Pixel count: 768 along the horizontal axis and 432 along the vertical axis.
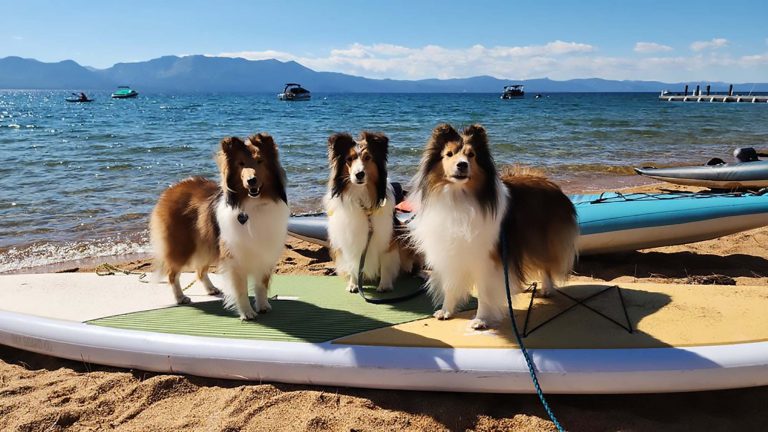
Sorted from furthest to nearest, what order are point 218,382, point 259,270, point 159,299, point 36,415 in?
point 159,299, point 259,270, point 218,382, point 36,415

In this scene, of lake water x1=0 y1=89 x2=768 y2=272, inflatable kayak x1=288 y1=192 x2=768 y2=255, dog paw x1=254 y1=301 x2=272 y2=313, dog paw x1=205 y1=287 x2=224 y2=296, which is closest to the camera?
dog paw x1=254 y1=301 x2=272 y2=313

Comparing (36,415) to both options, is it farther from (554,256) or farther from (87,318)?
(554,256)

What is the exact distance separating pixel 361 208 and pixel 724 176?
25.8ft

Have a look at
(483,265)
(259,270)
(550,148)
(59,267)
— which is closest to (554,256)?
(483,265)

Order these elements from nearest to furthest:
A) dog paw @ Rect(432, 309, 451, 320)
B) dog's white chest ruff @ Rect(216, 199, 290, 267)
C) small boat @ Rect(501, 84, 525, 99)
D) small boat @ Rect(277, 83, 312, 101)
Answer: dog's white chest ruff @ Rect(216, 199, 290, 267) → dog paw @ Rect(432, 309, 451, 320) → small boat @ Rect(277, 83, 312, 101) → small boat @ Rect(501, 84, 525, 99)

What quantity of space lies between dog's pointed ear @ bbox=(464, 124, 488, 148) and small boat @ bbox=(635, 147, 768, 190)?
7.84 m

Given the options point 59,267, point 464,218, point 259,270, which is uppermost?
point 464,218

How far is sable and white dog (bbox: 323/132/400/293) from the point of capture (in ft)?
12.4

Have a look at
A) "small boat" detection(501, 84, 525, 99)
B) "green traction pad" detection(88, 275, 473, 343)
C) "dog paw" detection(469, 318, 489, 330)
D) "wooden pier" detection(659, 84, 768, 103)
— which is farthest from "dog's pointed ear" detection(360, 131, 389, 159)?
"small boat" detection(501, 84, 525, 99)

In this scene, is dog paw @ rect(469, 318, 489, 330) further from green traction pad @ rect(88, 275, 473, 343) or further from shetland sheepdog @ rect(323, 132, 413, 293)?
shetland sheepdog @ rect(323, 132, 413, 293)

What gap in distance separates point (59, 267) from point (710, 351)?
6.78m

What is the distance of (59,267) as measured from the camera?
6.33 m

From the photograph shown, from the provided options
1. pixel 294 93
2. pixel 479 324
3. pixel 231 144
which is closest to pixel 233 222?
pixel 231 144

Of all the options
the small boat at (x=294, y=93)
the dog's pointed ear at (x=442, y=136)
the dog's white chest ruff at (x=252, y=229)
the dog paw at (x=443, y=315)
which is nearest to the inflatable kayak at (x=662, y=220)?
the dog paw at (x=443, y=315)
